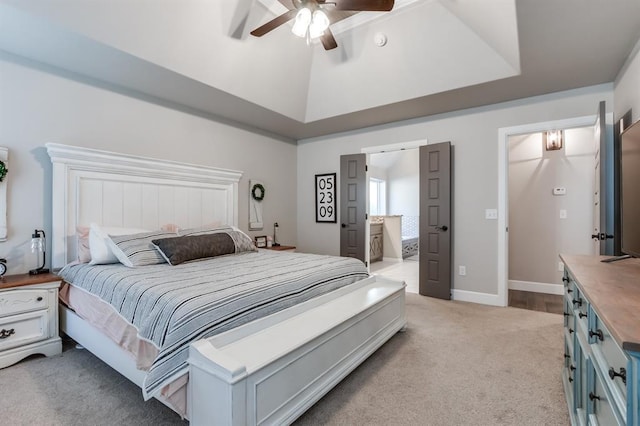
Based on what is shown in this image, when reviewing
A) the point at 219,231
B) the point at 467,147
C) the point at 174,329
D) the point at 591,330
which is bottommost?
the point at 174,329

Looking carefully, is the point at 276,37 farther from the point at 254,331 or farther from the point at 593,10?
the point at 254,331

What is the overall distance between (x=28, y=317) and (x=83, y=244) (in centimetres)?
64

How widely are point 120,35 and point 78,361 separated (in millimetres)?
2539

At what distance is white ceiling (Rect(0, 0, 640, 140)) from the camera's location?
2.28 m

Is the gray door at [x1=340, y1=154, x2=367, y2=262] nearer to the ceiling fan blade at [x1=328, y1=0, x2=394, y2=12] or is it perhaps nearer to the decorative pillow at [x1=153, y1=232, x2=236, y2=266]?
the decorative pillow at [x1=153, y1=232, x2=236, y2=266]

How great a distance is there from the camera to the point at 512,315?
11.0 ft

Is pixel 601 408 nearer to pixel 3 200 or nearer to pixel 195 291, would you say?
pixel 195 291

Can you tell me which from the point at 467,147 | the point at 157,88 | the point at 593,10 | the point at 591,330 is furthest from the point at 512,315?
the point at 157,88

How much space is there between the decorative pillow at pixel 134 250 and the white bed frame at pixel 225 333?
20.6 inches

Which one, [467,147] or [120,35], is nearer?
[120,35]

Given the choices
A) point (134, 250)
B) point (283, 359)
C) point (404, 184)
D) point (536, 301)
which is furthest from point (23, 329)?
point (404, 184)

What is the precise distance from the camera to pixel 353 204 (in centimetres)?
487

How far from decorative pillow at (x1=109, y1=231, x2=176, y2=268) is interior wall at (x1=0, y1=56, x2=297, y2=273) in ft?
2.73

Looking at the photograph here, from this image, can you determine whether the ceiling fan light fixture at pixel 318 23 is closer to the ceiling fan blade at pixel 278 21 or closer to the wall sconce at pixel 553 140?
the ceiling fan blade at pixel 278 21
